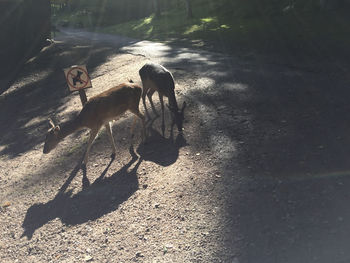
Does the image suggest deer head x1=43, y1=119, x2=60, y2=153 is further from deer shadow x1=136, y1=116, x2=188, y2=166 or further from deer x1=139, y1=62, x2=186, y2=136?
deer x1=139, y1=62, x2=186, y2=136

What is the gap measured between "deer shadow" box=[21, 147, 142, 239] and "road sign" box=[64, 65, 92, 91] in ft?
8.32

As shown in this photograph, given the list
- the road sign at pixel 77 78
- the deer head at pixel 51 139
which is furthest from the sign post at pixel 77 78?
the deer head at pixel 51 139

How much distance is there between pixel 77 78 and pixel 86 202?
11.2 ft

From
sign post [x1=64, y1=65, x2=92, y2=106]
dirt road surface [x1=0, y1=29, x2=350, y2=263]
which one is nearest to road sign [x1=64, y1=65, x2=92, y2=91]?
sign post [x1=64, y1=65, x2=92, y2=106]

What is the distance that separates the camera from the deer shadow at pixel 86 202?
561 cm

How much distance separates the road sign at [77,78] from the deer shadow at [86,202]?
253cm

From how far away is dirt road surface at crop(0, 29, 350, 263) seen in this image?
4.39 m

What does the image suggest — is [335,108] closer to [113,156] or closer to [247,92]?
[247,92]

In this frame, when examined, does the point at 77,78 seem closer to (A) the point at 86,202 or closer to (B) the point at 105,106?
(B) the point at 105,106

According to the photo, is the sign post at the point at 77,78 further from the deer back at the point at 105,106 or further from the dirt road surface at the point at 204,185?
the dirt road surface at the point at 204,185

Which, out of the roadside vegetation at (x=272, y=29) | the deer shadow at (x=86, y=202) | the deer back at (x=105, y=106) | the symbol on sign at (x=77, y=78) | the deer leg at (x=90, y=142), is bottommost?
the roadside vegetation at (x=272, y=29)

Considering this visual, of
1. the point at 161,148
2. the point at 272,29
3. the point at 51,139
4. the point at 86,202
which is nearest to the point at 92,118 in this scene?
the point at 51,139

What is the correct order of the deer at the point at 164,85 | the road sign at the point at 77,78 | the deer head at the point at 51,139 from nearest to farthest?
the deer head at the point at 51,139
the road sign at the point at 77,78
the deer at the point at 164,85

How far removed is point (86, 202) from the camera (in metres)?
5.96
